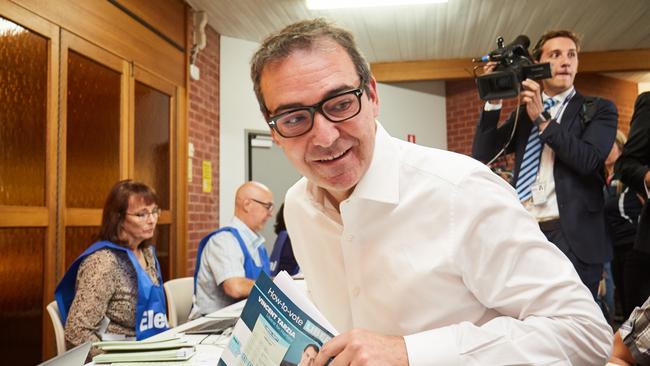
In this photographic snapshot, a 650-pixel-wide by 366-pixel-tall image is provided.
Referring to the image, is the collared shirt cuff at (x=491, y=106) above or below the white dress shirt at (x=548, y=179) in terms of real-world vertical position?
above

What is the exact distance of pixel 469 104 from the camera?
7691 millimetres

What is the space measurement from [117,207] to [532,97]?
1927 millimetres

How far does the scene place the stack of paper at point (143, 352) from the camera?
1.40m

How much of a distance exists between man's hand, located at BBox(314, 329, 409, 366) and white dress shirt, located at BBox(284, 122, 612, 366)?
0.09ft

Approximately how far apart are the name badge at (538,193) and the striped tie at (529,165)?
0.02m

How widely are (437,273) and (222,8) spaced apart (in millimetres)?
4588

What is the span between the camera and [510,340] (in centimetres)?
92

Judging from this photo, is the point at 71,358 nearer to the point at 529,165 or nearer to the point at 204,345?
the point at 204,345

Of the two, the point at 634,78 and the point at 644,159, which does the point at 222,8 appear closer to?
the point at 644,159

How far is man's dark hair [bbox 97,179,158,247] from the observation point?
8.52 feet

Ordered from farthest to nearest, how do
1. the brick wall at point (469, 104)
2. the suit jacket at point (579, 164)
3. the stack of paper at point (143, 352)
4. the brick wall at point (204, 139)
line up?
the brick wall at point (469, 104), the brick wall at point (204, 139), the suit jacket at point (579, 164), the stack of paper at point (143, 352)

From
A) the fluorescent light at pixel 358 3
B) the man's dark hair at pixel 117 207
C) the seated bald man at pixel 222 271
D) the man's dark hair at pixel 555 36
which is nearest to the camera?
the man's dark hair at pixel 555 36

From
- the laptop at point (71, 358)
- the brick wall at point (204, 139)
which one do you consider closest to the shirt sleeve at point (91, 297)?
the laptop at point (71, 358)

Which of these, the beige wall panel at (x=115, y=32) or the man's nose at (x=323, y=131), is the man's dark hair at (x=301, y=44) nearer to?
the man's nose at (x=323, y=131)
